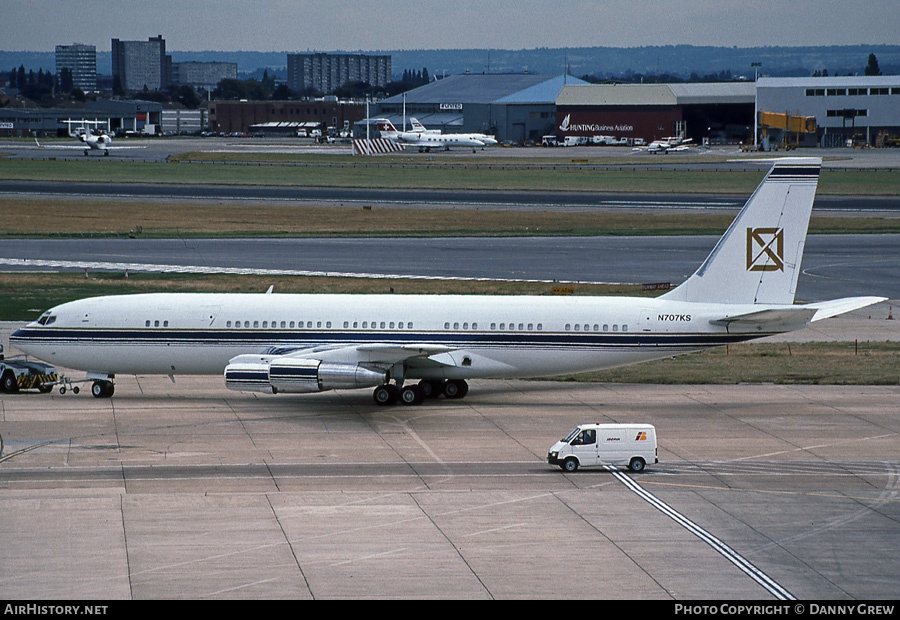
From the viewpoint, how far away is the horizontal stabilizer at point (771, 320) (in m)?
Answer: 41.2

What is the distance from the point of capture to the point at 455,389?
46.8 metres

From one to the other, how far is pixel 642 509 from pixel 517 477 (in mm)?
4653

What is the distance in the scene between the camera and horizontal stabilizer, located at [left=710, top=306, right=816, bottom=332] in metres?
41.2

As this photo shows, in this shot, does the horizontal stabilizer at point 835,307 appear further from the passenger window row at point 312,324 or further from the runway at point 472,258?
the runway at point 472,258

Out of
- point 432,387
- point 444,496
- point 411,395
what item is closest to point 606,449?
point 444,496

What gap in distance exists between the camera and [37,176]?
504ft

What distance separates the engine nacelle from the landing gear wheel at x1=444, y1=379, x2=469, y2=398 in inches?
190

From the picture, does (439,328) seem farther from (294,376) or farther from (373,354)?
(294,376)

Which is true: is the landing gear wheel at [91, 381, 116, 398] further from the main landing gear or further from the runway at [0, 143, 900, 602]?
the main landing gear

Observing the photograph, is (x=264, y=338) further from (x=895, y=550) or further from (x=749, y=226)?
(x=895, y=550)

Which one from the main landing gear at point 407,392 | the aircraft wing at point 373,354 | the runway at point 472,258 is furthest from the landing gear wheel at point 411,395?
the runway at point 472,258

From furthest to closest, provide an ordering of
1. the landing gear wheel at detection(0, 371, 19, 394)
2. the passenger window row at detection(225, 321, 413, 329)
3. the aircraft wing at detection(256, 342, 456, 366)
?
the landing gear wheel at detection(0, 371, 19, 394) → the passenger window row at detection(225, 321, 413, 329) → the aircraft wing at detection(256, 342, 456, 366)

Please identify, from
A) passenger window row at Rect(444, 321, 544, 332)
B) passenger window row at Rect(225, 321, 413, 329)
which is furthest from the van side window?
passenger window row at Rect(225, 321, 413, 329)
